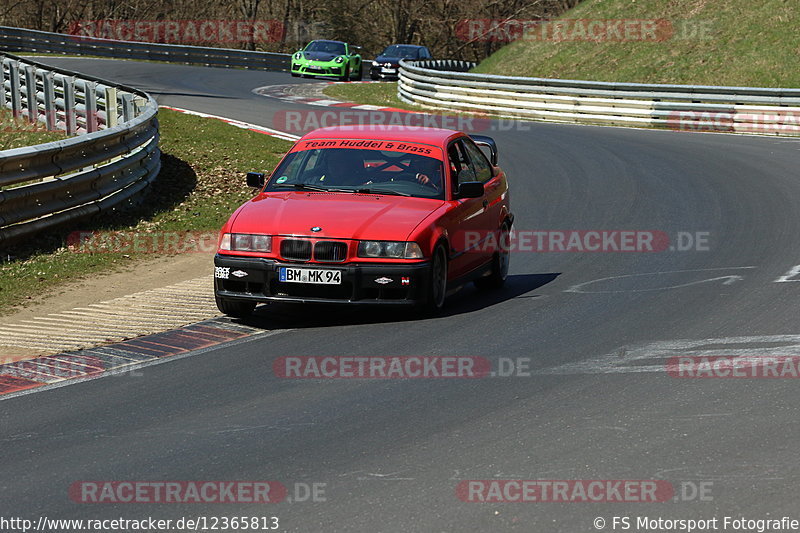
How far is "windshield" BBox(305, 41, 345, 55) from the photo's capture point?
146 feet

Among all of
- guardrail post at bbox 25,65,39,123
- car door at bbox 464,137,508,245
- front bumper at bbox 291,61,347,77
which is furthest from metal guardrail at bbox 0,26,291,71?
car door at bbox 464,137,508,245

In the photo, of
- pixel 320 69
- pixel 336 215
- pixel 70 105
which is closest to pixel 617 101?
pixel 70 105

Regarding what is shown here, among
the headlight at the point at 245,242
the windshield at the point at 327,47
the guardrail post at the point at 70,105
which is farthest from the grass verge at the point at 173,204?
the windshield at the point at 327,47

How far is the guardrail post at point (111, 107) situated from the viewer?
19.9 meters

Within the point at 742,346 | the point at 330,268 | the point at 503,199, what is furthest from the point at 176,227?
the point at 742,346

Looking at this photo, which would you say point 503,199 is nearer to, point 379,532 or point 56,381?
point 56,381

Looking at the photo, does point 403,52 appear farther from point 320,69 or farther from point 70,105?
point 70,105

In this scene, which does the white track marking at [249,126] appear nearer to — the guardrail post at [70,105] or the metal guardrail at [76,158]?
the metal guardrail at [76,158]

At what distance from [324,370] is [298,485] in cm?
256

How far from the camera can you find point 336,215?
9914mm

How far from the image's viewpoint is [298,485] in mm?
5777

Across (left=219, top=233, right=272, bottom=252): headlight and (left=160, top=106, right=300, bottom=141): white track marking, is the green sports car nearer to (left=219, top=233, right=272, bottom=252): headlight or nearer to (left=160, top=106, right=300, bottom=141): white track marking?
(left=160, top=106, right=300, bottom=141): white track marking

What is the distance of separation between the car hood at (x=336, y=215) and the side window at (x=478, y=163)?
1361 millimetres

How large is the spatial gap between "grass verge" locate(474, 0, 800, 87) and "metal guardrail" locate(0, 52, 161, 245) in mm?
21316
